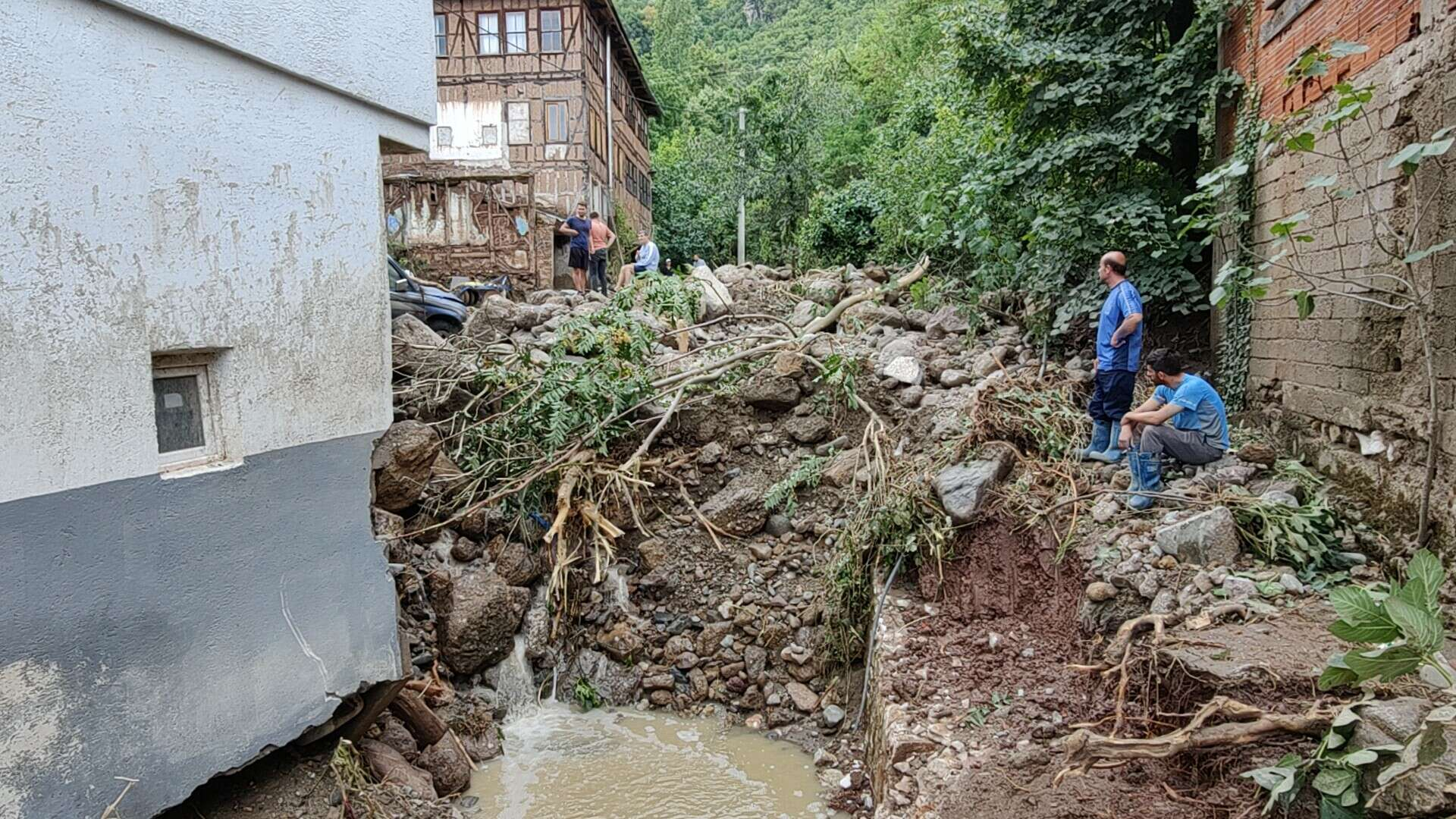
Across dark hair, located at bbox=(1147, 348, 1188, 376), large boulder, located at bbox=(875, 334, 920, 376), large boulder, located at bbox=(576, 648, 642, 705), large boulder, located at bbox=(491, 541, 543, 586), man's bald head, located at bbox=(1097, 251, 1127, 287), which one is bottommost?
large boulder, located at bbox=(576, 648, 642, 705)

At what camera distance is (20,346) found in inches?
141

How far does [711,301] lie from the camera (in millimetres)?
12359

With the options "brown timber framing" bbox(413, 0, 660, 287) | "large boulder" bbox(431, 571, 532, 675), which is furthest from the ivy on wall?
"brown timber framing" bbox(413, 0, 660, 287)

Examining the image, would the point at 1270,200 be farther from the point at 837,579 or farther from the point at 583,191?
the point at 583,191

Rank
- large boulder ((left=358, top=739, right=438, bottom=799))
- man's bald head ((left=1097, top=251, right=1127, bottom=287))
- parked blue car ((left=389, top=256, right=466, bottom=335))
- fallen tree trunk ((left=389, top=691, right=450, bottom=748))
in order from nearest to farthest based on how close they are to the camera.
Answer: large boulder ((left=358, top=739, right=438, bottom=799)) → fallen tree trunk ((left=389, top=691, right=450, bottom=748)) → man's bald head ((left=1097, top=251, right=1127, bottom=287)) → parked blue car ((left=389, top=256, right=466, bottom=335))

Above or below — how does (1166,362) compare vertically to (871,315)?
below

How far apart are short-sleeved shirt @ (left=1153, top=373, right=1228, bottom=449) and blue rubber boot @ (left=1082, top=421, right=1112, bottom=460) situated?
0.92m

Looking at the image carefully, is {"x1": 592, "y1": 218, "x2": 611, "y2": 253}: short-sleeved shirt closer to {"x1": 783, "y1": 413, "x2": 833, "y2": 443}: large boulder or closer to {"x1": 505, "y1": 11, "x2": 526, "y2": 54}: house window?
{"x1": 783, "y1": 413, "x2": 833, "y2": 443}: large boulder

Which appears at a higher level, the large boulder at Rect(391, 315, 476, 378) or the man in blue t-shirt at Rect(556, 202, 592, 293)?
the man in blue t-shirt at Rect(556, 202, 592, 293)

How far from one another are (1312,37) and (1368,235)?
178 centimetres

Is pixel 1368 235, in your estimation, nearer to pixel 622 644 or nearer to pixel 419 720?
pixel 622 644

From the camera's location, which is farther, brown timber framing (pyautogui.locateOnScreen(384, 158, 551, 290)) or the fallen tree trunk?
brown timber framing (pyautogui.locateOnScreen(384, 158, 551, 290))

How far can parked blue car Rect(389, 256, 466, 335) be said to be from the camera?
37.8 feet

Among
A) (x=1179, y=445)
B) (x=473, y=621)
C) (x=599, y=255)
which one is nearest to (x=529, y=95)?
(x=599, y=255)
